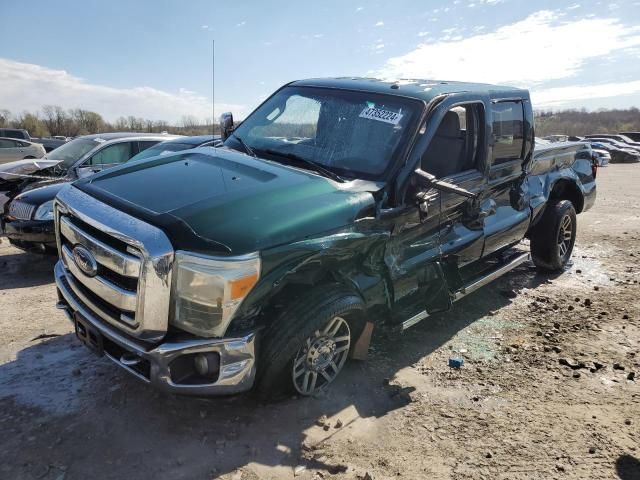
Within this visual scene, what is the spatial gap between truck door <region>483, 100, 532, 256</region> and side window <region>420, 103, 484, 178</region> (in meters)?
0.20

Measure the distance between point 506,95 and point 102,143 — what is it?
6163mm

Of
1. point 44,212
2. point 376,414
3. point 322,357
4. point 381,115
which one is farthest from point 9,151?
point 376,414

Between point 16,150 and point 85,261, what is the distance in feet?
59.2

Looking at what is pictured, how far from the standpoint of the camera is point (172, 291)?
265 cm

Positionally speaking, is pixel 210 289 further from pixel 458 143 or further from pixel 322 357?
pixel 458 143

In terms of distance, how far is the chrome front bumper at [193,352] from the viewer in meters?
2.68

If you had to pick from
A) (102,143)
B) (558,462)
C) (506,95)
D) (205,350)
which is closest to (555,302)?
(506,95)

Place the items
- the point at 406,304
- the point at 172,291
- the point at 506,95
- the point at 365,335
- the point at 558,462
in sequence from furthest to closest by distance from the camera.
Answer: the point at 506,95, the point at 406,304, the point at 365,335, the point at 558,462, the point at 172,291

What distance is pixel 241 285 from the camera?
2.65 m

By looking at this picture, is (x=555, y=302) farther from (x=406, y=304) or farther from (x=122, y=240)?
(x=122, y=240)

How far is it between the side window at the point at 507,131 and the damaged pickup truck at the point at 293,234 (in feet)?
0.08

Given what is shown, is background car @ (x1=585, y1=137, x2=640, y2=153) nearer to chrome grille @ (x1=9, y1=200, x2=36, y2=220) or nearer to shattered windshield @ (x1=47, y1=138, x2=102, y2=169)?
shattered windshield @ (x1=47, y1=138, x2=102, y2=169)

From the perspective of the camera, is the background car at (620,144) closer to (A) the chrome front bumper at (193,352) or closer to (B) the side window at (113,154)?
(B) the side window at (113,154)

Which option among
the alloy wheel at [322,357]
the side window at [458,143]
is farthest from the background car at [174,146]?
the alloy wheel at [322,357]
